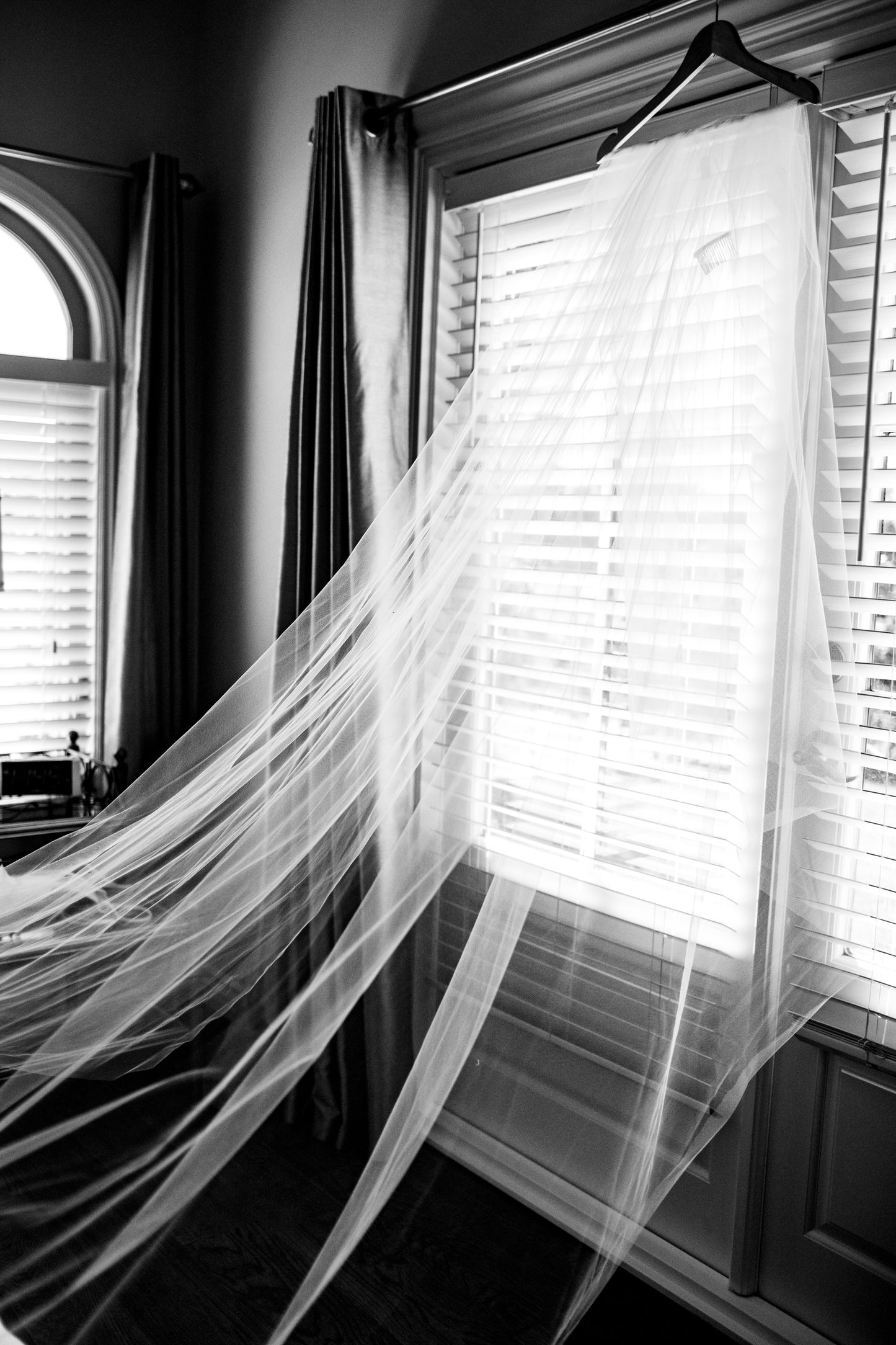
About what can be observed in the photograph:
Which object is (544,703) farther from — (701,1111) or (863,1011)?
(863,1011)

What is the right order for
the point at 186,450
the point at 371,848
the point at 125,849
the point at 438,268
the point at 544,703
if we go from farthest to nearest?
1. the point at 186,450
2. the point at 438,268
3. the point at 125,849
4. the point at 371,848
5. the point at 544,703

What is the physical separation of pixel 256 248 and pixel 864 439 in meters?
1.94

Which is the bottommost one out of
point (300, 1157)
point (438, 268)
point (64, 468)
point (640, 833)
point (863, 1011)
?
point (300, 1157)

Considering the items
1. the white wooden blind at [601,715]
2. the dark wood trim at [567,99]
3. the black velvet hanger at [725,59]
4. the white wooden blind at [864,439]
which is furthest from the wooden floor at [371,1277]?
the dark wood trim at [567,99]

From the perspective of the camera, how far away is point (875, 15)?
1.65 m

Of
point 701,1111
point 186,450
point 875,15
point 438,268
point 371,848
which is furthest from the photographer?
point 186,450

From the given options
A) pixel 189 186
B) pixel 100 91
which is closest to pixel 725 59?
pixel 189 186

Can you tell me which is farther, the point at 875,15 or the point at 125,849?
the point at 125,849

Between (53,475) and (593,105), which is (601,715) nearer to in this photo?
(593,105)

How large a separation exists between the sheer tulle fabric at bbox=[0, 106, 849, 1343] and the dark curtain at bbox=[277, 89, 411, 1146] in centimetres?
87

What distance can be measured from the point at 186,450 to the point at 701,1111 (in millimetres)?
2448

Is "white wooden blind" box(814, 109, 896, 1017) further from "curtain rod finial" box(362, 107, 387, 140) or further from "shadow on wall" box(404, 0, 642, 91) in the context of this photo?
"curtain rod finial" box(362, 107, 387, 140)

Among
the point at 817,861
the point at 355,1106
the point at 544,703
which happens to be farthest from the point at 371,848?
the point at 355,1106

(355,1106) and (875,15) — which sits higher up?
(875,15)
